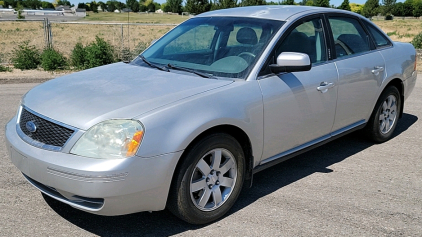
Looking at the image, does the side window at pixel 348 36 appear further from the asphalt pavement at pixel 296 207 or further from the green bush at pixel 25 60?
the green bush at pixel 25 60

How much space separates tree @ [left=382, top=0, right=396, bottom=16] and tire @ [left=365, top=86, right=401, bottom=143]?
12486 centimetres

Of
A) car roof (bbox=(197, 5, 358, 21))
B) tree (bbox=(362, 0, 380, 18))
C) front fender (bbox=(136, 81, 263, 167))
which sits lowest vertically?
front fender (bbox=(136, 81, 263, 167))

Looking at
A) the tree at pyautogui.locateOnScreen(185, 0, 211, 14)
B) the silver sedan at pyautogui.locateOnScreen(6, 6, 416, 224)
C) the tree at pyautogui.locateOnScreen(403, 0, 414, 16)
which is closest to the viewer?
the silver sedan at pyautogui.locateOnScreen(6, 6, 416, 224)

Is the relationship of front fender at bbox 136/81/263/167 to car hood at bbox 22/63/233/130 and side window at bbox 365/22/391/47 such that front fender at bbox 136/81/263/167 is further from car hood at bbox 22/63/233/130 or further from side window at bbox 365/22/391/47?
side window at bbox 365/22/391/47

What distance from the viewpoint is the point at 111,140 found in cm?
324

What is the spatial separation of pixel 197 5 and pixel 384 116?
175 feet

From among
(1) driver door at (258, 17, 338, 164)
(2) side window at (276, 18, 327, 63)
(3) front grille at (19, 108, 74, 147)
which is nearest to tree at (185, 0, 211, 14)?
(2) side window at (276, 18, 327, 63)

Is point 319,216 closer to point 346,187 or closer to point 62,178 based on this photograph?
point 346,187

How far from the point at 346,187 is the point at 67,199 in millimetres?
2726

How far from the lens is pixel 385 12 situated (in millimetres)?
121500

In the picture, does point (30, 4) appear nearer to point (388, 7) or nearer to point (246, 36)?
point (388, 7)

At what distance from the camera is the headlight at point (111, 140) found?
3.20 metres

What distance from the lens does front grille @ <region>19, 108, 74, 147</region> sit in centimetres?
334

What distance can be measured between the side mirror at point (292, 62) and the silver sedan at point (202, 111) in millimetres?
12
